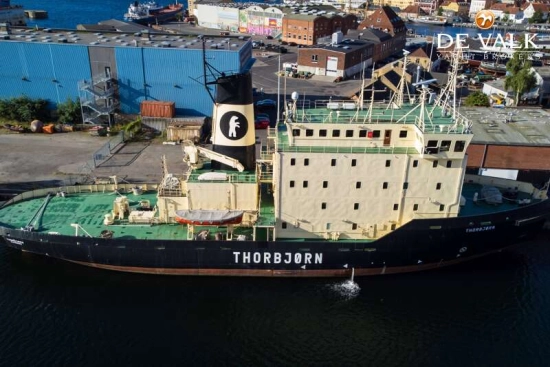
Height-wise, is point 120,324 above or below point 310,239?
below

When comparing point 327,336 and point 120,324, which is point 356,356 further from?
point 120,324

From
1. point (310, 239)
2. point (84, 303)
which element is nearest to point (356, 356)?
point (310, 239)

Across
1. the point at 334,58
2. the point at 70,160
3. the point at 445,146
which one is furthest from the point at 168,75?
the point at 445,146

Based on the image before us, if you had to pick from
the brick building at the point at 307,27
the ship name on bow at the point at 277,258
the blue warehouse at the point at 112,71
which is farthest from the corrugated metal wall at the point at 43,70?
the brick building at the point at 307,27

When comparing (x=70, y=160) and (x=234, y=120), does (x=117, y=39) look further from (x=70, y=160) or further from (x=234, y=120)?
(x=234, y=120)

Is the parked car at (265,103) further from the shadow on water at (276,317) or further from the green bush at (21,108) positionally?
the shadow on water at (276,317)
